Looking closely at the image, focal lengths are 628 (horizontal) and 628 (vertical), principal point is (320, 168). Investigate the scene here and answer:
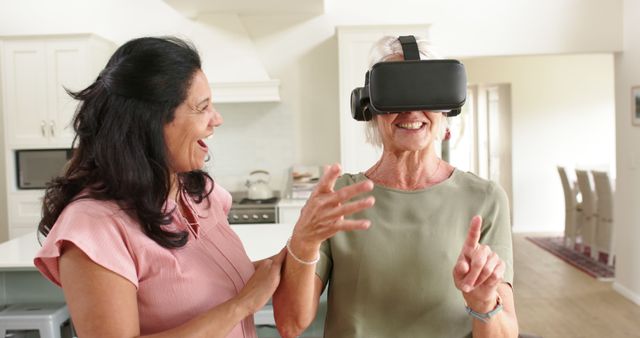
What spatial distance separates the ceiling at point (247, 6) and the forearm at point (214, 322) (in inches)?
145

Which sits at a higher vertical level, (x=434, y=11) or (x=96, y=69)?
(x=434, y=11)

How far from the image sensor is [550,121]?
746cm

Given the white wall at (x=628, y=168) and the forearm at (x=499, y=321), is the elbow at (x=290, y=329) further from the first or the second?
the white wall at (x=628, y=168)

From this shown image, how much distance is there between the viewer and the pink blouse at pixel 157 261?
968 mm

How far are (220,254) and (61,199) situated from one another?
1.01 feet

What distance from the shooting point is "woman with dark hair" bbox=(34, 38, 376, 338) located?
0.96 meters

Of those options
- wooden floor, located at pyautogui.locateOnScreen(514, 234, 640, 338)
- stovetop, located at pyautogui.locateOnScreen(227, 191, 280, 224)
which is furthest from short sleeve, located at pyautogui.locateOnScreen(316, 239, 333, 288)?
stovetop, located at pyautogui.locateOnScreen(227, 191, 280, 224)

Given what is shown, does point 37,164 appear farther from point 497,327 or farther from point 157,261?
point 497,327

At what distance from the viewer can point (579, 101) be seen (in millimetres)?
7410

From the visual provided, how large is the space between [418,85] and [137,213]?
51 centimetres

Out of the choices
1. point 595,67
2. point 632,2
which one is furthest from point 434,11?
point 595,67

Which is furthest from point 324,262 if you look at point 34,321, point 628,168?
point 628,168

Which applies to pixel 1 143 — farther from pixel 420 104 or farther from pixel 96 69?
pixel 420 104

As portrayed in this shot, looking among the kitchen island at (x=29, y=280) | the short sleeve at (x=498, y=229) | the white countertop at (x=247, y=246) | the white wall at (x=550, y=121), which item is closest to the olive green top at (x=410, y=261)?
the short sleeve at (x=498, y=229)
